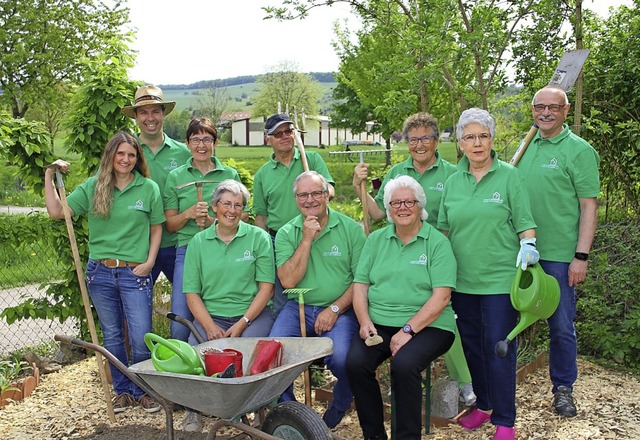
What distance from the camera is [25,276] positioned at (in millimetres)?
6750

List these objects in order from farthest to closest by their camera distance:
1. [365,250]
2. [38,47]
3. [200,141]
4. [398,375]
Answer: [38,47], [200,141], [365,250], [398,375]

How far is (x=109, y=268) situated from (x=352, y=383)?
1.65 meters

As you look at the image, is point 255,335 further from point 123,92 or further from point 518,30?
point 518,30

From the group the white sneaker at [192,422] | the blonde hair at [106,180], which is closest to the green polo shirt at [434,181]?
the blonde hair at [106,180]

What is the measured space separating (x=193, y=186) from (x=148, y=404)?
4.53 ft

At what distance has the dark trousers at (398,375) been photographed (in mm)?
3248

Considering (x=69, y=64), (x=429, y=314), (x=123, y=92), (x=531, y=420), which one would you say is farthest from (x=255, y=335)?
(x=69, y=64)

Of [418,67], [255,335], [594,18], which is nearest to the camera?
[255,335]

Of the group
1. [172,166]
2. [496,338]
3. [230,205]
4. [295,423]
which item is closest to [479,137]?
[496,338]

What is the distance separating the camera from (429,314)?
3.35 m

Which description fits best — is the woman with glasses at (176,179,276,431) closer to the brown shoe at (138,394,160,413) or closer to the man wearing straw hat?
the brown shoe at (138,394,160,413)

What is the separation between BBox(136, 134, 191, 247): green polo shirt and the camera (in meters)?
4.44

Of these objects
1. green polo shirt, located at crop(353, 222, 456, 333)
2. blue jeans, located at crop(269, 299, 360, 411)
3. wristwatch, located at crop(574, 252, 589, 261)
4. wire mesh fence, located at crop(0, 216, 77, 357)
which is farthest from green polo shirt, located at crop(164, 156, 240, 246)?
wristwatch, located at crop(574, 252, 589, 261)

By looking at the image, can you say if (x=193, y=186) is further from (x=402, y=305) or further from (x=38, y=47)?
(x=38, y=47)
